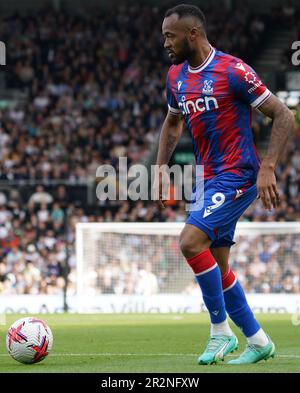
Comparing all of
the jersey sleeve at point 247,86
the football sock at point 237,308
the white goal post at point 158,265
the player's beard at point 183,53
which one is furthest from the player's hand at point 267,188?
the white goal post at point 158,265

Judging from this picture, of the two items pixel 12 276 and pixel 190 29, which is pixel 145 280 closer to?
pixel 12 276

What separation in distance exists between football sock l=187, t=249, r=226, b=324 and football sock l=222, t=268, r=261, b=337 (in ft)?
0.67

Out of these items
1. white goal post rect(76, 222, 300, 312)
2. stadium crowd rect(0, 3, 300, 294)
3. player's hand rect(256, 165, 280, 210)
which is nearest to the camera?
player's hand rect(256, 165, 280, 210)

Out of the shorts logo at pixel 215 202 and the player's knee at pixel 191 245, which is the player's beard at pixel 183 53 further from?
the player's knee at pixel 191 245

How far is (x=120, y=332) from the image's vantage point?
13445 millimetres

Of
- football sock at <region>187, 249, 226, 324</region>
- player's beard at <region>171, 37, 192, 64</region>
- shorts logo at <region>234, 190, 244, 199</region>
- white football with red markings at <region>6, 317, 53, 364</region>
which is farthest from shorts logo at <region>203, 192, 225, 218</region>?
white football with red markings at <region>6, 317, 53, 364</region>

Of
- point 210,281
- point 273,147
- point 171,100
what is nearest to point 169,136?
point 171,100

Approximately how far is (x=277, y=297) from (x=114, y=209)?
6.64 meters

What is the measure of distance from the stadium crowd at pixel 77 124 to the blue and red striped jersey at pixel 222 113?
11.4 m

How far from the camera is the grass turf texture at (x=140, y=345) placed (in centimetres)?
791

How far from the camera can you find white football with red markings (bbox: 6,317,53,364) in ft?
27.4

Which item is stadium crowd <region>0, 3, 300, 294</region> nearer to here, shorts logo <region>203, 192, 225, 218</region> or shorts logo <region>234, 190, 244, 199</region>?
shorts logo <region>234, 190, 244, 199</region>
